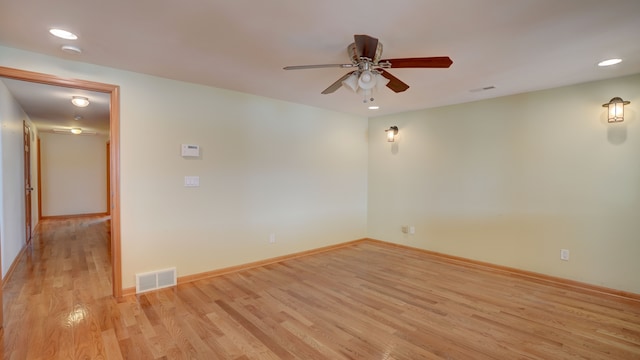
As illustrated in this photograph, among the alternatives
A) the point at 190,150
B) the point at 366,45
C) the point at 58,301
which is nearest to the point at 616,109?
the point at 366,45

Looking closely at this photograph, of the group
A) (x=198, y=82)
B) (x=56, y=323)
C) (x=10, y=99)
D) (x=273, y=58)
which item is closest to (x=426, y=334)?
(x=273, y=58)

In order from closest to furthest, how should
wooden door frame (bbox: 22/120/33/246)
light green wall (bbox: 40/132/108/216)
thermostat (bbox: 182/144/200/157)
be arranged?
thermostat (bbox: 182/144/200/157) → wooden door frame (bbox: 22/120/33/246) → light green wall (bbox: 40/132/108/216)

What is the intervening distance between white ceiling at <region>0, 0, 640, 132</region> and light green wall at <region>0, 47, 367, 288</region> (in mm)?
375

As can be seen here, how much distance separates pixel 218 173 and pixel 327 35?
2.26 metres

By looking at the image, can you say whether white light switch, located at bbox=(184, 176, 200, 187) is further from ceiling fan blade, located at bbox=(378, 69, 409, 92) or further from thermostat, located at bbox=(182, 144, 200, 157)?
ceiling fan blade, located at bbox=(378, 69, 409, 92)

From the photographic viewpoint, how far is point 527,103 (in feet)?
12.4

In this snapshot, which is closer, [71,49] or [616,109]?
[71,49]

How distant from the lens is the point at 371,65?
230cm

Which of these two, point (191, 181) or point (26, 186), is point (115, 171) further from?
point (26, 186)

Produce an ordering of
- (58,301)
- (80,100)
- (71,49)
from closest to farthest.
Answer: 1. (71,49)
2. (58,301)
3. (80,100)

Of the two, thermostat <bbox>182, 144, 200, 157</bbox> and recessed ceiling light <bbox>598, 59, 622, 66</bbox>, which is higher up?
recessed ceiling light <bbox>598, 59, 622, 66</bbox>

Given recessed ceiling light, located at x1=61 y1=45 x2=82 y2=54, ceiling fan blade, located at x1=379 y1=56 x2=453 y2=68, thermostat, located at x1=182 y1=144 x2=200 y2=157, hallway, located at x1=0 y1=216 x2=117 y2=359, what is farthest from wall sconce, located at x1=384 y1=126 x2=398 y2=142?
hallway, located at x1=0 y1=216 x2=117 y2=359

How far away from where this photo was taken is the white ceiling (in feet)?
6.20

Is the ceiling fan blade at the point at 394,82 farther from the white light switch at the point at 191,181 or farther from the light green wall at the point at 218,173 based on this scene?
the white light switch at the point at 191,181
